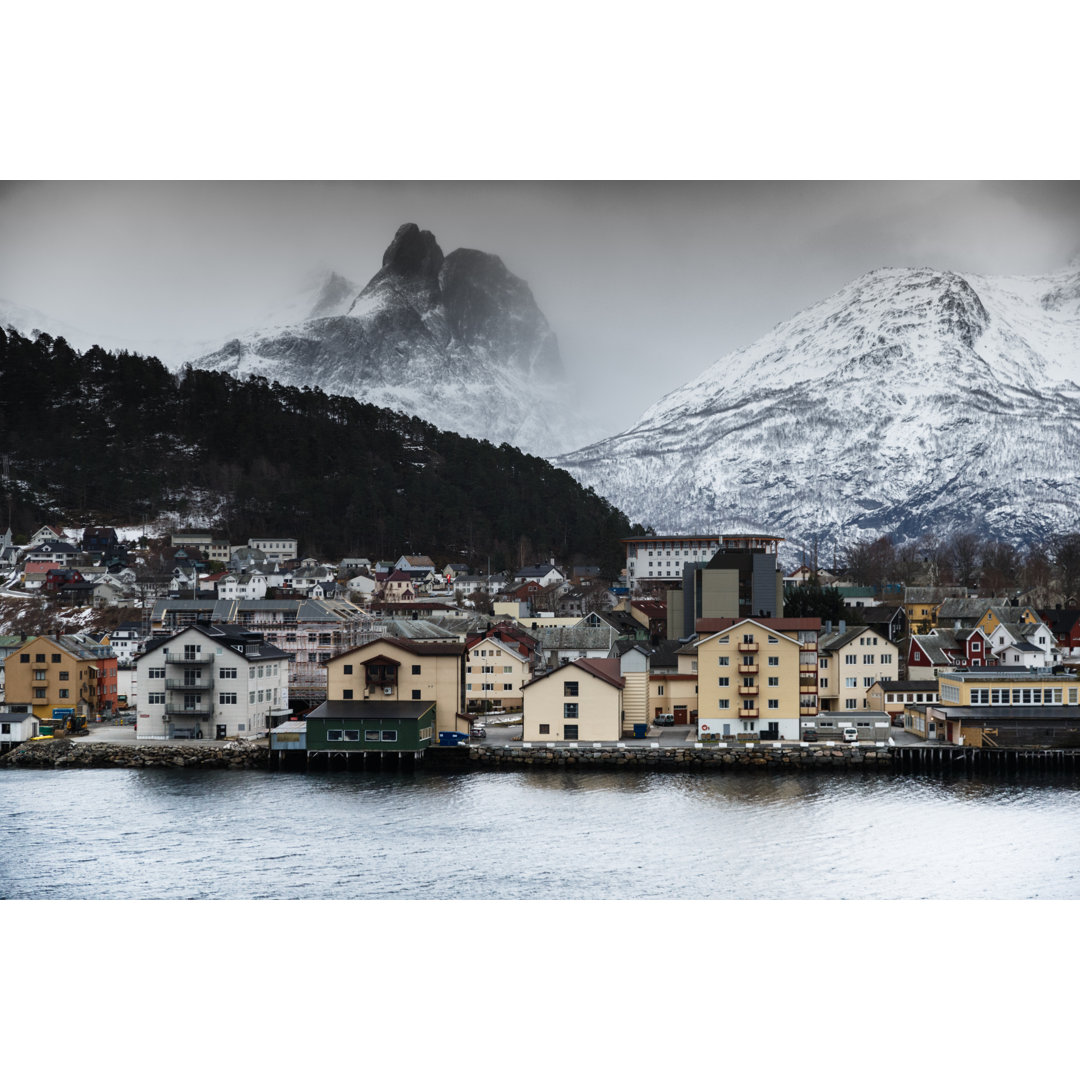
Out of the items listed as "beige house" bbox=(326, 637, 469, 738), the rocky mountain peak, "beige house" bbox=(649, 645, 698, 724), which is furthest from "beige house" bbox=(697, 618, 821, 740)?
the rocky mountain peak

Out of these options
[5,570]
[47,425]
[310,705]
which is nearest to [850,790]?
[310,705]

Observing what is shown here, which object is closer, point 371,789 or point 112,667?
point 371,789

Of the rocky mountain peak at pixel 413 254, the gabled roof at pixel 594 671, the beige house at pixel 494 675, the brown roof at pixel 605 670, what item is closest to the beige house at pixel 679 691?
the brown roof at pixel 605 670

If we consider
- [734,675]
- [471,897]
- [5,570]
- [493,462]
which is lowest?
[471,897]

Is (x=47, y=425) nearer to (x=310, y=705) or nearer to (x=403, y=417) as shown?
(x=403, y=417)

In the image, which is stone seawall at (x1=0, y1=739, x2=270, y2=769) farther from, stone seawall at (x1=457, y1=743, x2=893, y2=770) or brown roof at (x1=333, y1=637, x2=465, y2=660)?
stone seawall at (x1=457, y1=743, x2=893, y2=770)
